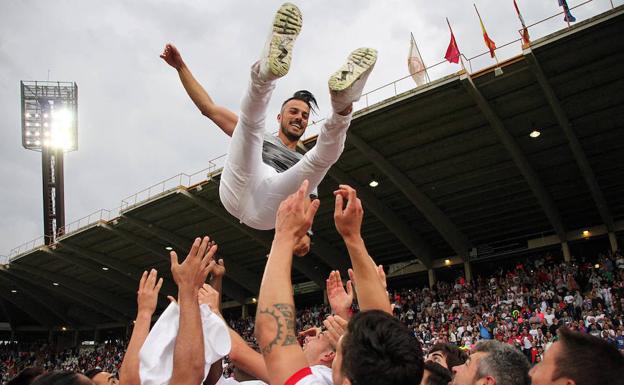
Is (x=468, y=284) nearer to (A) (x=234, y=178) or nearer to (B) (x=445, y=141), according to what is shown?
(B) (x=445, y=141)

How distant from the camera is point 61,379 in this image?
2.11m

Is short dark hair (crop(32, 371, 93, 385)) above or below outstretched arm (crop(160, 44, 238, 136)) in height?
below

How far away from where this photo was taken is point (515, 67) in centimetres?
1331

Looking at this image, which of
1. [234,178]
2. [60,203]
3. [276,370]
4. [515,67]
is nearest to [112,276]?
[60,203]

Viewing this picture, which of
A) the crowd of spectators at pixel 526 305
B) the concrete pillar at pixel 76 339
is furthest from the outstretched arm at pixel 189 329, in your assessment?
the concrete pillar at pixel 76 339

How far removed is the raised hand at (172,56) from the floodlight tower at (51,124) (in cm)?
3495

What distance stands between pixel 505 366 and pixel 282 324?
1545mm

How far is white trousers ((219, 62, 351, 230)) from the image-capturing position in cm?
342

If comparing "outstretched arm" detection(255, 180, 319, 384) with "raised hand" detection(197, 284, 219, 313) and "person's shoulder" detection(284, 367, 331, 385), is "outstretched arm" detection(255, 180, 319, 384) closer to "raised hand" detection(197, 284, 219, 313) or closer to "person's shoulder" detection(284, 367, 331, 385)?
"person's shoulder" detection(284, 367, 331, 385)

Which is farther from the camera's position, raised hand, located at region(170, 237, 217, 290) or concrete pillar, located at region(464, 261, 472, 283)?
concrete pillar, located at region(464, 261, 472, 283)

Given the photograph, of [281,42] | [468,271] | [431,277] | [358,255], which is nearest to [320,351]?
[358,255]

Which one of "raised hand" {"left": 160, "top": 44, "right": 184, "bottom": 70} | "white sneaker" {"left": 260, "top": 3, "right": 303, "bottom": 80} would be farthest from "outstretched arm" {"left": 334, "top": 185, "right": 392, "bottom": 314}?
"raised hand" {"left": 160, "top": 44, "right": 184, "bottom": 70}

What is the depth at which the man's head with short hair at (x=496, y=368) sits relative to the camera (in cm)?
269

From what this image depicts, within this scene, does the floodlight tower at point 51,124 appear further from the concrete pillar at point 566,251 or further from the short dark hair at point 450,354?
the short dark hair at point 450,354
